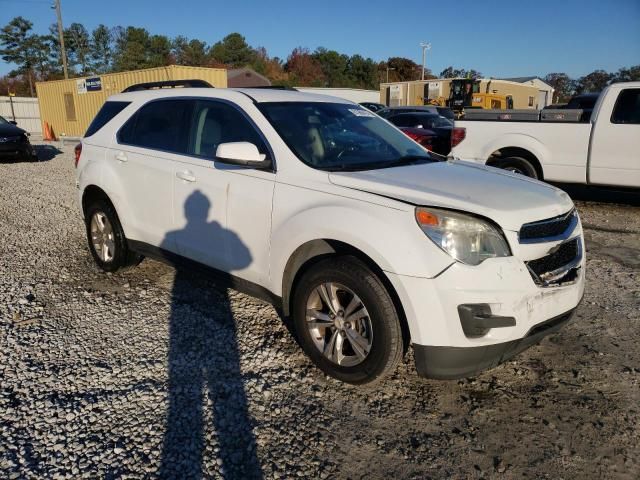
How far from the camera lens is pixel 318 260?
10.3 ft

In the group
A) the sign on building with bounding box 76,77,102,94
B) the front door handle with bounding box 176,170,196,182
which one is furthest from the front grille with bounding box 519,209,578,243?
the sign on building with bounding box 76,77,102,94

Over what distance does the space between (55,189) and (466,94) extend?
2800 cm

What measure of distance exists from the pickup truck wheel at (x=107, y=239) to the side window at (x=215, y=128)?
135 cm

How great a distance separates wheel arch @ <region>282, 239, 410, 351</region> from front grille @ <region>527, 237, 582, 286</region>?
2.47 ft

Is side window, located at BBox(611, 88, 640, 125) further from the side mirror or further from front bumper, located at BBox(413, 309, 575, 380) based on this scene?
the side mirror

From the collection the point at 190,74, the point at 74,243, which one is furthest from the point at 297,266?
the point at 190,74

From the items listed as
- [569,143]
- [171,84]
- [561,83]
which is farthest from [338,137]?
[561,83]

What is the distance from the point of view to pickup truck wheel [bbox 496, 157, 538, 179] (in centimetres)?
811

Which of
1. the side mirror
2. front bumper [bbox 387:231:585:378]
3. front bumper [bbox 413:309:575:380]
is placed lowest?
front bumper [bbox 413:309:575:380]

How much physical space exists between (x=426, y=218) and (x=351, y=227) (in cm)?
43

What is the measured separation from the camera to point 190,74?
19.5 m

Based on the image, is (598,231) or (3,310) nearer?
(3,310)

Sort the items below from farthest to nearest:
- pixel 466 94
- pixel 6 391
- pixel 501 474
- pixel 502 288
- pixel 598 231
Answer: pixel 466 94, pixel 598 231, pixel 6 391, pixel 502 288, pixel 501 474

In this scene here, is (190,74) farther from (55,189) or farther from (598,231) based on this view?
(598,231)
